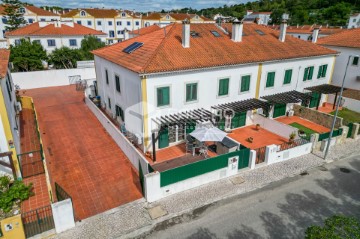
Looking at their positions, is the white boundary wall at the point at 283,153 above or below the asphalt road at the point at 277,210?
above

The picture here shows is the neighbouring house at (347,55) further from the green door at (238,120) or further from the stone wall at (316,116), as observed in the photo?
the green door at (238,120)

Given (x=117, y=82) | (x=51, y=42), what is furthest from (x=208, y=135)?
(x=51, y=42)

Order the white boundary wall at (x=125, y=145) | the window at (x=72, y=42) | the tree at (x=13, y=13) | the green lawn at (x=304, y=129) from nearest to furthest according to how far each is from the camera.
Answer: the white boundary wall at (x=125, y=145), the green lawn at (x=304, y=129), the window at (x=72, y=42), the tree at (x=13, y=13)

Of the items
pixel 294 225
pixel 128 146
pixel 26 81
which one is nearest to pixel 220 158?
pixel 294 225

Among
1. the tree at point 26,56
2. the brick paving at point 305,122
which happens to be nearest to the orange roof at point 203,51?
the brick paving at point 305,122

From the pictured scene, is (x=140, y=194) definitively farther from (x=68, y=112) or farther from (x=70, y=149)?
(x=68, y=112)

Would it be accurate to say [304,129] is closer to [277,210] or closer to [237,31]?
[237,31]

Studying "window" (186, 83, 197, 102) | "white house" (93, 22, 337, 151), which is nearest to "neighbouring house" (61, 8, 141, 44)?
"white house" (93, 22, 337, 151)
